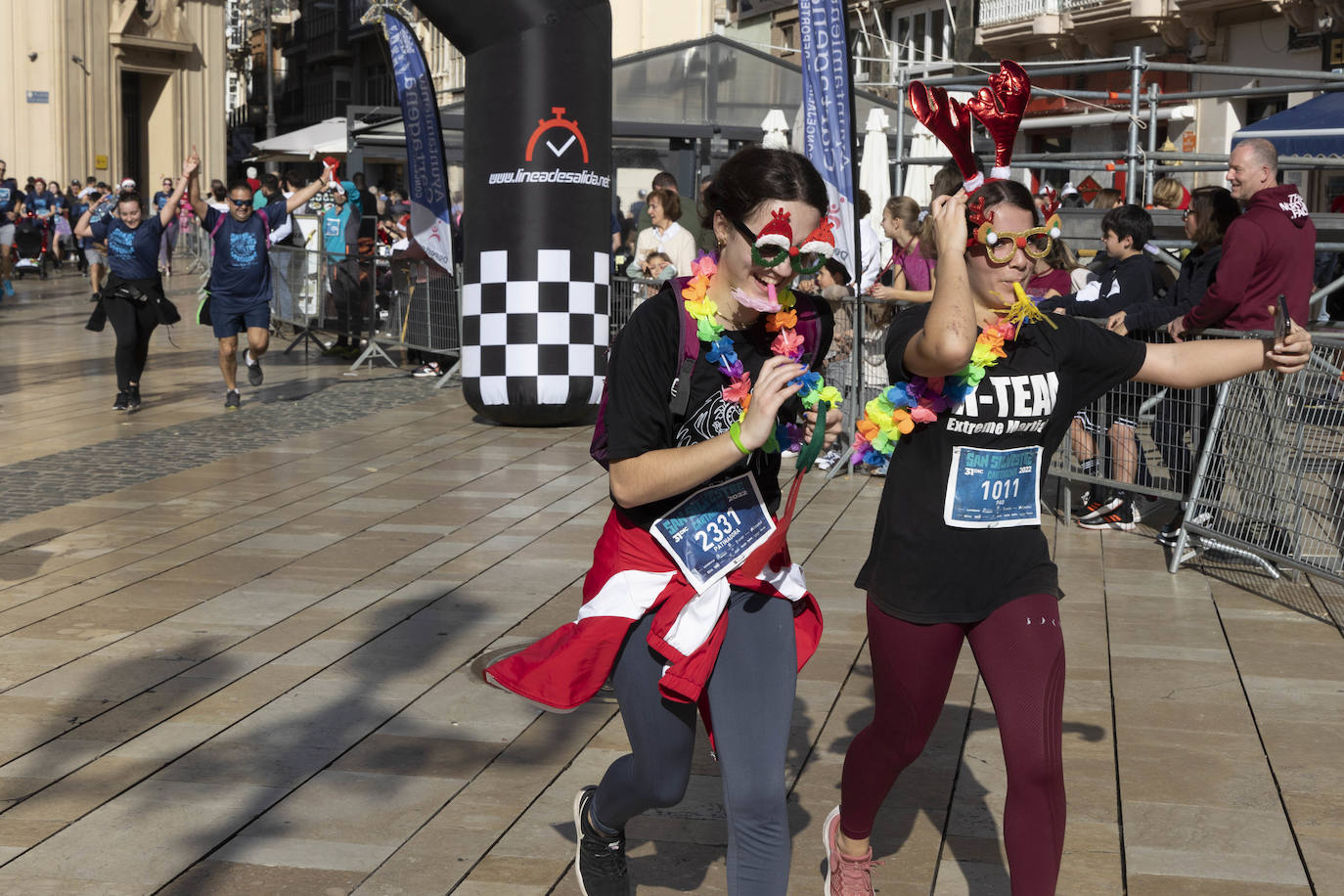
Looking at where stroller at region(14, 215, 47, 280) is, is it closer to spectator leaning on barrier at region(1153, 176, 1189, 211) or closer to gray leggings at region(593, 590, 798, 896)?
spectator leaning on barrier at region(1153, 176, 1189, 211)

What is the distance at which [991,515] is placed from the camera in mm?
3363

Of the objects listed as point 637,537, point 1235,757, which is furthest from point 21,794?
point 1235,757

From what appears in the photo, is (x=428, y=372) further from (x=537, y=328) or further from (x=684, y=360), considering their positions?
(x=684, y=360)

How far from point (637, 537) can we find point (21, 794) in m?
2.23

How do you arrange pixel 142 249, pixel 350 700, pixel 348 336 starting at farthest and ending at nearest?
pixel 348 336, pixel 142 249, pixel 350 700

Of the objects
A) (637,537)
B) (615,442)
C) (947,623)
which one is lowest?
(947,623)

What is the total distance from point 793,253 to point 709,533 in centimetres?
60

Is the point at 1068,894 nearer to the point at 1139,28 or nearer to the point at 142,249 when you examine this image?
the point at 142,249

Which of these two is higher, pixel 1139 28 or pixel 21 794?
pixel 1139 28

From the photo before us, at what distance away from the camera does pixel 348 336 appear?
16.5 m

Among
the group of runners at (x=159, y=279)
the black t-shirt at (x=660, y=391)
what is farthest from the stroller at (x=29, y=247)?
the black t-shirt at (x=660, y=391)

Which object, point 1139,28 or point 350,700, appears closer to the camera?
point 350,700

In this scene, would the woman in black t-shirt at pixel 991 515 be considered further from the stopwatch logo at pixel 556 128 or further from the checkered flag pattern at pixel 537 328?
the stopwatch logo at pixel 556 128

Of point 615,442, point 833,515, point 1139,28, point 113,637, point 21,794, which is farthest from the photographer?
point 1139,28
